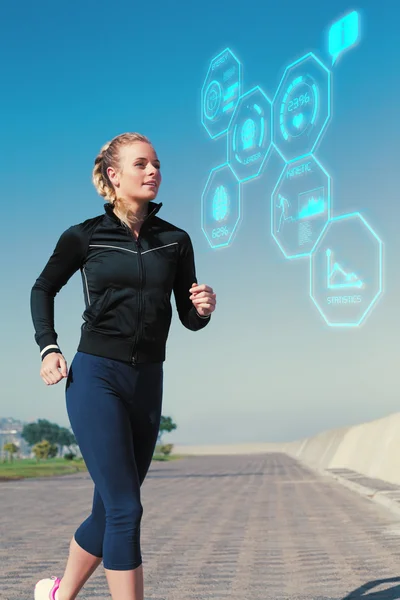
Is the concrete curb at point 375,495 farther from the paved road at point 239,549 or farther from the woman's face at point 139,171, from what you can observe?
the woman's face at point 139,171

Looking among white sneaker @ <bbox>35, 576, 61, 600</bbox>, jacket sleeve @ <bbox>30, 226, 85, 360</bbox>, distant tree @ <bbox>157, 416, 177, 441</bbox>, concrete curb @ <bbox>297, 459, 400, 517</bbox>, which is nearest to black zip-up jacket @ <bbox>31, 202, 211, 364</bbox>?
jacket sleeve @ <bbox>30, 226, 85, 360</bbox>

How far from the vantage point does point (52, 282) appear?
3.26 m

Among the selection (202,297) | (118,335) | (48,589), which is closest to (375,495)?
(48,589)

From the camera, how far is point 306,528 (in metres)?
8.79

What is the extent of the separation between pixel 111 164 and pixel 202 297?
2.09 feet

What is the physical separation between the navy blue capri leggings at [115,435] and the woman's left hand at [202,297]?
0.27m

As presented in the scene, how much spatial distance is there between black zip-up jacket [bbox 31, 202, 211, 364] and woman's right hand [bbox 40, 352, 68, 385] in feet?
0.20

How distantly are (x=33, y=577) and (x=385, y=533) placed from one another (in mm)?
3977

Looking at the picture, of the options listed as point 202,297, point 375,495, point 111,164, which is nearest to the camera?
point 202,297

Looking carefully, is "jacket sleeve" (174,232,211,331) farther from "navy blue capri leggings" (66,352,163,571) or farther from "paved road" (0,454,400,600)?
"paved road" (0,454,400,600)

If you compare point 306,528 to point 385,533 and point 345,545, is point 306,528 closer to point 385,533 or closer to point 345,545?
point 385,533

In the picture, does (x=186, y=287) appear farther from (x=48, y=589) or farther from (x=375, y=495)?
(x=375, y=495)

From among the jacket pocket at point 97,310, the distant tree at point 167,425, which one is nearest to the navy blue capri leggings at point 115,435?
the jacket pocket at point 97,310

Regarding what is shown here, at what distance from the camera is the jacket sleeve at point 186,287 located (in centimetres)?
329
